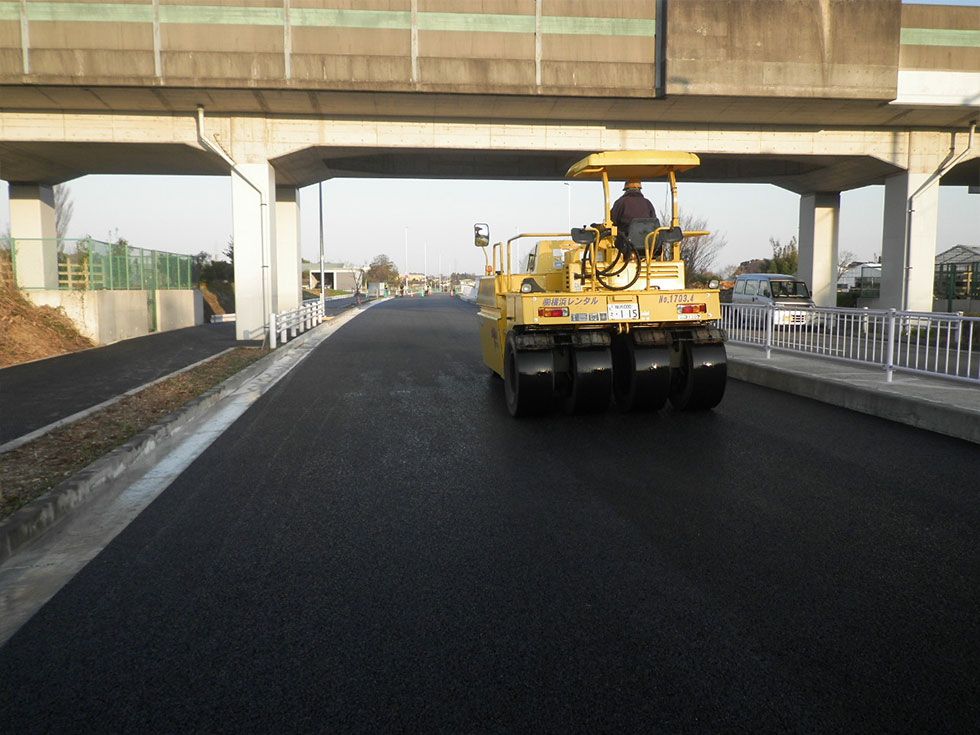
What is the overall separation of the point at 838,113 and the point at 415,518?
702 inches

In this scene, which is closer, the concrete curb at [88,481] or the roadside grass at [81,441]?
the concrete curb at [88,481]

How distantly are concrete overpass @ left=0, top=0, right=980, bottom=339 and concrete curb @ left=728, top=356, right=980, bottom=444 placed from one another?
27.1ft

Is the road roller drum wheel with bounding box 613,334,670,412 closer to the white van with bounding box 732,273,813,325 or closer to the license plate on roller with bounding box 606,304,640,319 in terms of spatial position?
the license plate on roller with bounding box 606,304,640,319

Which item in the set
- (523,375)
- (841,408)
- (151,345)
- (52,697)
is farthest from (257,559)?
(151,345)

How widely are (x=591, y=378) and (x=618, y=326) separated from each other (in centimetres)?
77

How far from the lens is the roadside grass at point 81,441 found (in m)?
5.44

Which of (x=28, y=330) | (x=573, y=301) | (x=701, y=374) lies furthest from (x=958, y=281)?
(x=28, y=330)

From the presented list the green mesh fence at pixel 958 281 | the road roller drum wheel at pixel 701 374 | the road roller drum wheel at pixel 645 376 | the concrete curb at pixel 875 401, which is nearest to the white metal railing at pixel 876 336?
the concrete curb at pixel 875 401

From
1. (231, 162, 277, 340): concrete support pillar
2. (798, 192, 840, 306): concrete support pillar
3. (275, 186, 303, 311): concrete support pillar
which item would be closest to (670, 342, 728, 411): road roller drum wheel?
(231, 162, 277, 340): concrete support pillar

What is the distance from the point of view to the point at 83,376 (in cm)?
1224

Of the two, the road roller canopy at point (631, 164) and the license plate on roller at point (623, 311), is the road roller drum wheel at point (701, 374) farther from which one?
the road roller canopy at point (631, 164)

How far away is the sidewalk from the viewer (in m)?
7.89

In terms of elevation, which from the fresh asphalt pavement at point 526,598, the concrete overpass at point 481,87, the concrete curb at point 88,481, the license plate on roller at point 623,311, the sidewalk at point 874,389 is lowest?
the fresh asphalt pavement at point 526,598

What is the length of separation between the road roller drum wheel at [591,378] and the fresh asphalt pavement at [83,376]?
5.75 metres
